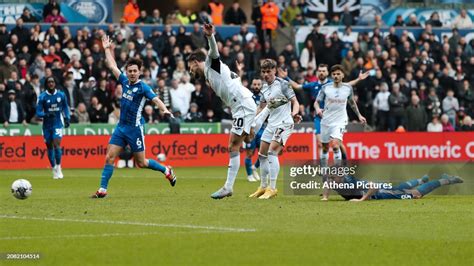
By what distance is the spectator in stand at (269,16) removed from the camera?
4131cm

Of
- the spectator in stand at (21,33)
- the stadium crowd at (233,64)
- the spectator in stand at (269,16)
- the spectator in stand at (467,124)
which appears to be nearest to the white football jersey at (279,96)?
the stadium crowd at (233,64)

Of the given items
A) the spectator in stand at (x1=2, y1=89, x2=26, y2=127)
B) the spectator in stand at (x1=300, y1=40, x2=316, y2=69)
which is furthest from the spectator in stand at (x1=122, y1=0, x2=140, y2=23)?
the spectator in stand at (x1=2, y1=89, x2=26, y2=127)

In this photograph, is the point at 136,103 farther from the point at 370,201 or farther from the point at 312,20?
the point at 312,20

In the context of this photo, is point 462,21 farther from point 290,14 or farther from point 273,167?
point 273,167

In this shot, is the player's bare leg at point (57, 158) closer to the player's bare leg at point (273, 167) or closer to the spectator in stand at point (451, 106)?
the player's bare leg at point (273, 167)

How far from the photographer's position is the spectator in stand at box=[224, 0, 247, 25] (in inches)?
1654

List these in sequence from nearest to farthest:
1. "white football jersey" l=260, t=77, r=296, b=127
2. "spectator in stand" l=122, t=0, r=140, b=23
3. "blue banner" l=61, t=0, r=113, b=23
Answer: "white football jersey" l=260, t=77, r=296, b=127 → "spectator in stand" l=122, t=0, r=140, b=23 → "blue banner" l=61, t=0, r=113, b=23

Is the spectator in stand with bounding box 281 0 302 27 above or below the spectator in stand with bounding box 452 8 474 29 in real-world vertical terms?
above

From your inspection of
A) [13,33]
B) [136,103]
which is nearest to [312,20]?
[13,33]

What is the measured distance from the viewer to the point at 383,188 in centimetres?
1948

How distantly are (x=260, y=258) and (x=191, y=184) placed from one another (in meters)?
13.8

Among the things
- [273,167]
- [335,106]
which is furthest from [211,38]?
[335,106]

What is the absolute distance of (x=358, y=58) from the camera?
4034 centimetres

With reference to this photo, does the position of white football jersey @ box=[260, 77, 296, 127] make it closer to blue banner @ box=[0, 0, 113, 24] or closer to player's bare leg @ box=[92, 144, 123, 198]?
player's bare leg @ box=[92, 144, 123, 198]
